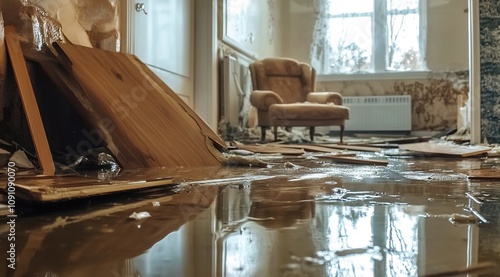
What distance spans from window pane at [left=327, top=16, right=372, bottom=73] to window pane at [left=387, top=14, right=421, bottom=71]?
0.32 m

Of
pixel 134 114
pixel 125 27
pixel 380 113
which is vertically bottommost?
pixel 134 114

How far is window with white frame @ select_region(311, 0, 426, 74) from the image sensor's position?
7375 millimetres

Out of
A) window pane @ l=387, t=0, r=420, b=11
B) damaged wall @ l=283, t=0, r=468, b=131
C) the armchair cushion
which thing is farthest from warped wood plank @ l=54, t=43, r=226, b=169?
window pane @ l=387, t=0, r=420, b=11

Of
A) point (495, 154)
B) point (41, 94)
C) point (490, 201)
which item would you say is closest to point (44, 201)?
point (490, 201)

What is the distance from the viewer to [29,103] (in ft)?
6.14

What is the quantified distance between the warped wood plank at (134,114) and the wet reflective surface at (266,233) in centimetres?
76

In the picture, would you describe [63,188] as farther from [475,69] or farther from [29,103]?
[475,69]

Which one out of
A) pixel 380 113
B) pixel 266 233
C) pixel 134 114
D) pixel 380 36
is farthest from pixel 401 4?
pixel 266 233

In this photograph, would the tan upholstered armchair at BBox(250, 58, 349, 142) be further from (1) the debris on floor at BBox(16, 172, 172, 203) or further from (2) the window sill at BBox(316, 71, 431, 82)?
(1) the debris on floor at BBox(16, 172, 172, 203)

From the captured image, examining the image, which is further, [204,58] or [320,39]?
[320,39]

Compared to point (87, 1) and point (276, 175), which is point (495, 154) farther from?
point (87, 1)

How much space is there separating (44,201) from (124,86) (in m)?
1.34

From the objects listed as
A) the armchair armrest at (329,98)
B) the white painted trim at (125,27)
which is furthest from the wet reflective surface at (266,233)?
the armchair armrest at (329,98)

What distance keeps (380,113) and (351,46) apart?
1184 millimetres
